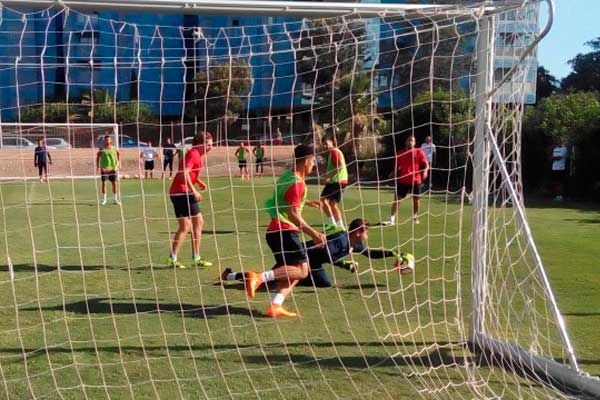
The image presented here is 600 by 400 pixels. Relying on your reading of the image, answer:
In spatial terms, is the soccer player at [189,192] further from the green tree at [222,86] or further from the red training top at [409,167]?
the red training top at [409,167]

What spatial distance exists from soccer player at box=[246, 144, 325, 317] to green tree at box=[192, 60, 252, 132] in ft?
2.80

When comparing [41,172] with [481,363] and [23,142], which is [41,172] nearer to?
[23,142]

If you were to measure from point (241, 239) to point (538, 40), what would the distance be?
772 centimetres

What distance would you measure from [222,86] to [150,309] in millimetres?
2365

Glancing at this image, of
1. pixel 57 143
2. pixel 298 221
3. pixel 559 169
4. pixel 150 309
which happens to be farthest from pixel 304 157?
pixel 57 143

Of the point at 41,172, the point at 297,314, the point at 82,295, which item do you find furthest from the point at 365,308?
the point at 41,172

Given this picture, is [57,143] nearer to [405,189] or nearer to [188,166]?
[405,189]

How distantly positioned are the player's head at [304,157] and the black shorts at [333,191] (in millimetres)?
4499

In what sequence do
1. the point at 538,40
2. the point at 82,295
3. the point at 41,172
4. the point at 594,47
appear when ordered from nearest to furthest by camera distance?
the point at 538,40 < the point at 82,295 < the point at 41,172 < the point at 594,47

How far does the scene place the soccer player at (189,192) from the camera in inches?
354

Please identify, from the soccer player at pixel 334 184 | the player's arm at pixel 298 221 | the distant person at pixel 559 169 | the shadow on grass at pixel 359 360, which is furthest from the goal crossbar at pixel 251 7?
the distant person at pixel 559 169

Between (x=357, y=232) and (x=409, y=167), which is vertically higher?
(x=409, y=167)

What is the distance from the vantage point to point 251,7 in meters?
5.41

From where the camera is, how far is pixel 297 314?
705cm
